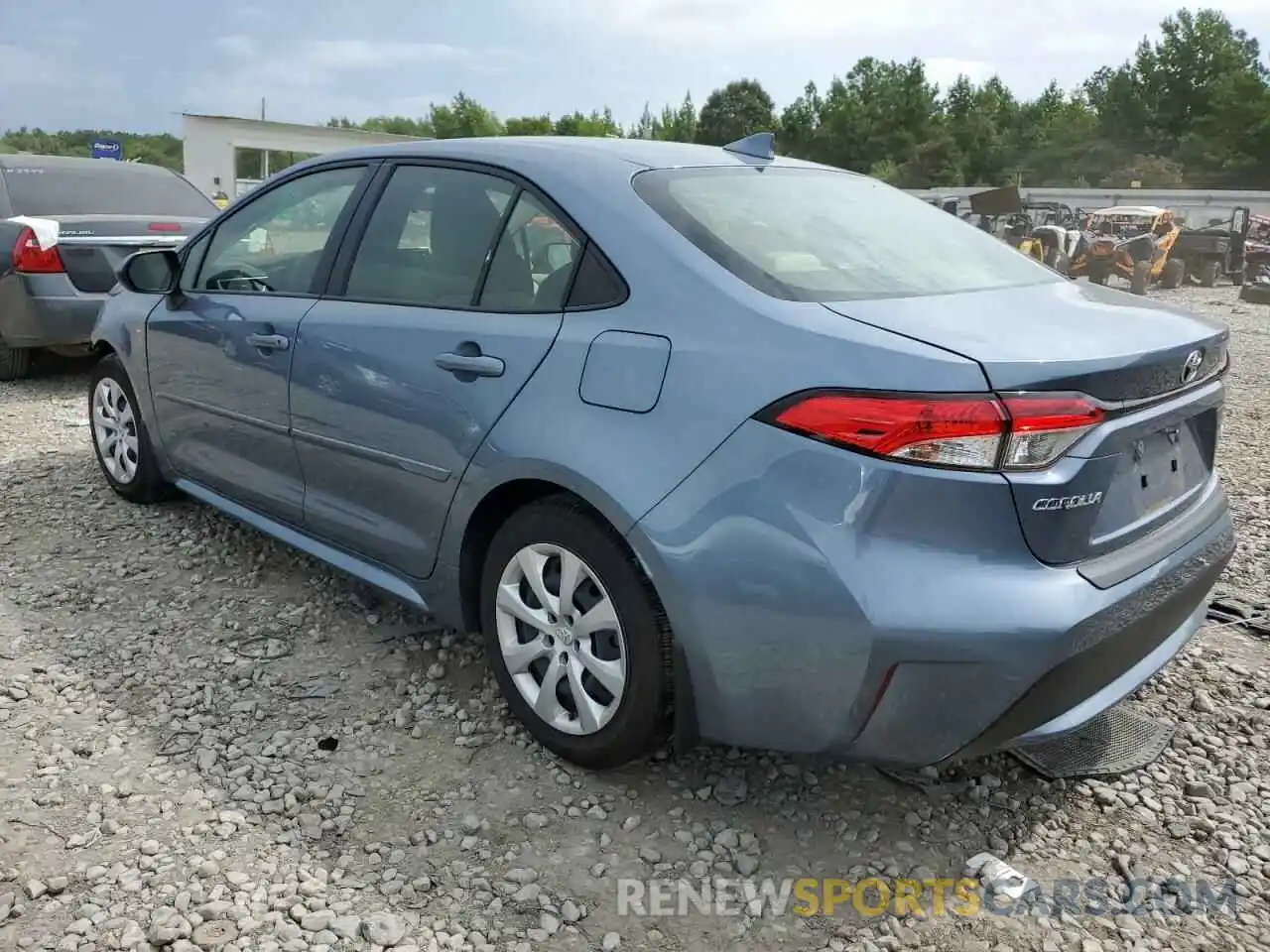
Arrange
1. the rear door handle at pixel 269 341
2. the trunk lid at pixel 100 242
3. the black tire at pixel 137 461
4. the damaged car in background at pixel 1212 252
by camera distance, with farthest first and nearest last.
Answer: the damaged car in background at pixel 1212 252 < the trunk lid at pixel 100 242 < the black tire at pixel 137 461 < the rear door handle at pixel 269 341

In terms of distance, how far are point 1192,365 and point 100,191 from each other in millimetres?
7458

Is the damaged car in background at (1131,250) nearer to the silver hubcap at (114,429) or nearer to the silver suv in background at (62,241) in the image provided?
the silver suv in background at (62,241)

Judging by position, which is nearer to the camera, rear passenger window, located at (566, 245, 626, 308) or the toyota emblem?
the toyota emblem

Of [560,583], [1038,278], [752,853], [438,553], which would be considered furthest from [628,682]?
[1038,278]

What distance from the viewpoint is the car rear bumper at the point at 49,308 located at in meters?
6.66

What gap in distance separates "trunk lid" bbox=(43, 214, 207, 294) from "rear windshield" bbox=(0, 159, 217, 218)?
10.9 inches

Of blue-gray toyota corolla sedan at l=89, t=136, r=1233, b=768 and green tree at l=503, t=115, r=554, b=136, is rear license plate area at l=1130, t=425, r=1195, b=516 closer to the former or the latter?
blue-gray toyota corolla sedan at l=89, t=136, r=1233, b=768

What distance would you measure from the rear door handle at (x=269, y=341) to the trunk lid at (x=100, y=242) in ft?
12.6

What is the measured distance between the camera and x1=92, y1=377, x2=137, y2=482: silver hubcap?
461 cm

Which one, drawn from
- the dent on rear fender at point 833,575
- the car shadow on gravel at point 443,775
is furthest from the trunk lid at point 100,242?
the dent on rear fender at point 833,575

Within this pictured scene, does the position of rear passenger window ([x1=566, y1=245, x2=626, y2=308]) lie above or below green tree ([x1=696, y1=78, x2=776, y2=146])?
below

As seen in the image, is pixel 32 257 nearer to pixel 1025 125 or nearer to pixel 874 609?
pixel 874 609

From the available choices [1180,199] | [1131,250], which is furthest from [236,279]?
[1180,199]

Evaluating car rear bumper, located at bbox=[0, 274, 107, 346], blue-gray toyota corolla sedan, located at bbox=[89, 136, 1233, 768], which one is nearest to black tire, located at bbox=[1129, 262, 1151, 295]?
car rear bumper, located at bbox=[0, 274, 107, 346]
